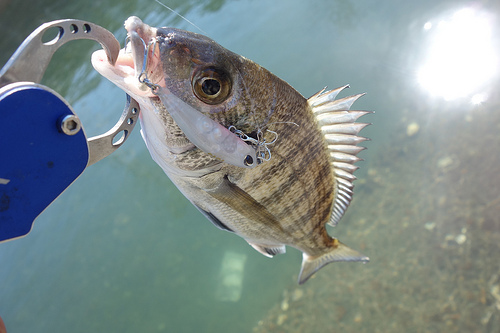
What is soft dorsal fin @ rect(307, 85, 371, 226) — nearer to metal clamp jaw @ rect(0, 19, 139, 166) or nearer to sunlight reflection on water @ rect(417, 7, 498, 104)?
metal clamp jaw @ rect(0, 19, 139, 166)

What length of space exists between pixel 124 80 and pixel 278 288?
10.7ft

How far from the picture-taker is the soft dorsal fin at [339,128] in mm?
1288

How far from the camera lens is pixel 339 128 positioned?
1.36 metres

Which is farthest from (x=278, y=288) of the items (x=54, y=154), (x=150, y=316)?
(x=54, y=154)

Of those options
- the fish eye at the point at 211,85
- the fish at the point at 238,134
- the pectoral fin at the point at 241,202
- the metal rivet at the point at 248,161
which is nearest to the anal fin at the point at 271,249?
the fish at the point at 238,134

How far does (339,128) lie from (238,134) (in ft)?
1.67

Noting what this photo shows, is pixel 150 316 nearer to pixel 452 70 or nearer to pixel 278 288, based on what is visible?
pixel 278 288

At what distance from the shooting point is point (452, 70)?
4.21 m

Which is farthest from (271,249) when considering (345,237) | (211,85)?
(345,237)

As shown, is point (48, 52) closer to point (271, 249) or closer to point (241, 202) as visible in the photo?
point (241, 202)

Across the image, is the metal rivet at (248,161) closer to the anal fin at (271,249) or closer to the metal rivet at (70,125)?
the metal rivet at (70,125)

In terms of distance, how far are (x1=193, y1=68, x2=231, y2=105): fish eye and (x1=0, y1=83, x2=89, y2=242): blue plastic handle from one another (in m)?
0.34

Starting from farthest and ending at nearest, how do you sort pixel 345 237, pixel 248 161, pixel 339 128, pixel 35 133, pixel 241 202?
pixel 345 237, pixel 339 128, pixel 241 202, pixel 248 161, pixel 35 133

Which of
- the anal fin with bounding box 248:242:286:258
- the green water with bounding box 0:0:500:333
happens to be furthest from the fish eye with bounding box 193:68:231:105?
the green water with bounding box 0:0:500:333
